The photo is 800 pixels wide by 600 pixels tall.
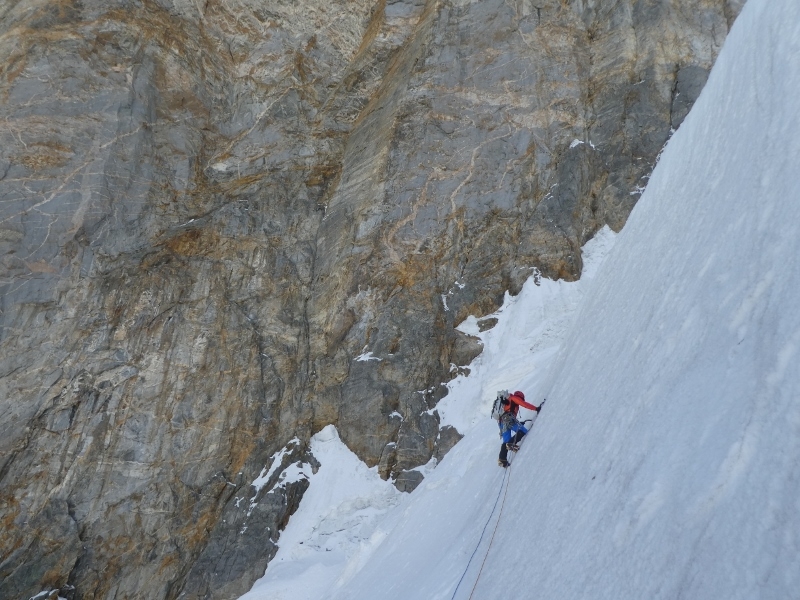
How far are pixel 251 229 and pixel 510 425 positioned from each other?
39.1 ft

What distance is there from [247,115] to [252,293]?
601 centimetres

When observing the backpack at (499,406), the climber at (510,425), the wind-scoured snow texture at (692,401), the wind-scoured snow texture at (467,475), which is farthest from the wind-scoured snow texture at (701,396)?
the wind-scoured snow texture at (467,475)

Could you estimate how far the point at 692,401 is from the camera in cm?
280

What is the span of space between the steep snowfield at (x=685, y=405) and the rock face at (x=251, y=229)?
7698mm

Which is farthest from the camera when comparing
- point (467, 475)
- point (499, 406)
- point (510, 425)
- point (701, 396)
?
point (467, 475)

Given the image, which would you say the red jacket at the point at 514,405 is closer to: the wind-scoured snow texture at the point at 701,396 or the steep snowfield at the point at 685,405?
the steep snowfield at the point at 685,405

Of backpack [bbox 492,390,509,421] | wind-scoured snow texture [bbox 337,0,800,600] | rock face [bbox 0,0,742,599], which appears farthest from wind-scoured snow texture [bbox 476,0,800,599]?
rock face [bbox 0,0,742,599]

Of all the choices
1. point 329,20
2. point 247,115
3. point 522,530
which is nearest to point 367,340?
point 247,115

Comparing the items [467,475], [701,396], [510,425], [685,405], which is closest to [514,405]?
[510,425]

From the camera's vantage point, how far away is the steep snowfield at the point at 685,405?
211cm

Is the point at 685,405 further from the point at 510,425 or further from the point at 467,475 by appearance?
the point at 467,475

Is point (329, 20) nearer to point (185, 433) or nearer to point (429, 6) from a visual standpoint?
point (429, 6)

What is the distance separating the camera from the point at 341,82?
736 inches

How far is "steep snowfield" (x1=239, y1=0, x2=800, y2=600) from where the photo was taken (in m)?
2.11
